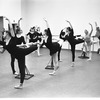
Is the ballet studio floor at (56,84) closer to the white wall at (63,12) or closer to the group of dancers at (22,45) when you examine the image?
the group of dancers at (22,45)

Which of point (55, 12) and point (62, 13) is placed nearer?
point (62, 13)

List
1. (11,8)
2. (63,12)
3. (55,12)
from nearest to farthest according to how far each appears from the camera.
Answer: (63,12), (55,12), (11,8)

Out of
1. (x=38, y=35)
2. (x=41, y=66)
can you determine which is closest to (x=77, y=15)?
(x=38, y=35)

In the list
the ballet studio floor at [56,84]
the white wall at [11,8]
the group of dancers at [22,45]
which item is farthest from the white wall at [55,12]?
the ballet studio floor at [56,84]

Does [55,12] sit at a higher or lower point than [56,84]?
higher

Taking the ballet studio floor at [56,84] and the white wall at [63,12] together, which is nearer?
the ballet studio floor at [56,84]

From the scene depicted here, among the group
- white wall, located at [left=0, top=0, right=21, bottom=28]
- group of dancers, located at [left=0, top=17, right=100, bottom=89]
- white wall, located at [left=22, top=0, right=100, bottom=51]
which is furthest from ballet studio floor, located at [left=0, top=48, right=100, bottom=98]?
white wall, located at [left=0, top=0, right=21, bottom=28]

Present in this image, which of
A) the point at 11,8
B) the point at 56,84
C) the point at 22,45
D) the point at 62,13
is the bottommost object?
the point at 56,84

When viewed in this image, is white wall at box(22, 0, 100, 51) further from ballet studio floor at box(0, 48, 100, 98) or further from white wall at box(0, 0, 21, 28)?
ballet studio floor at box(0, 48, 100, 98)

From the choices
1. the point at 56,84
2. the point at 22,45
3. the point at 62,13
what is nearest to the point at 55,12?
the point at 62,13

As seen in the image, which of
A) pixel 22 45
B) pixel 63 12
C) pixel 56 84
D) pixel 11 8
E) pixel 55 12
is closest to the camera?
pixel 56 84

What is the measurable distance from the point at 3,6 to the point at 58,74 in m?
7.56

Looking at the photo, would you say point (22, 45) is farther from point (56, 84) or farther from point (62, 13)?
point (62, 13)

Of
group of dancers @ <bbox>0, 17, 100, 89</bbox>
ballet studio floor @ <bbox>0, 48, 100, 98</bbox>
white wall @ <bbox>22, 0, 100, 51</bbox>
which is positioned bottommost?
ballet studio floor @ <bbox>0, 48, 100, 98</bbox>
